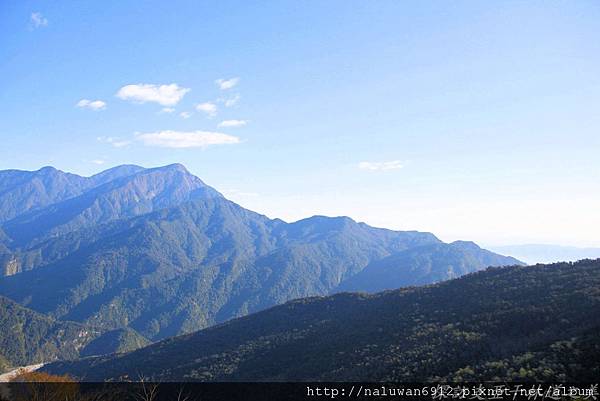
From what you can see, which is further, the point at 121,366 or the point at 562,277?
the point at 121,366

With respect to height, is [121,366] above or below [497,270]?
below

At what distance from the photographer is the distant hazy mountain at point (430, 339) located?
54.9m

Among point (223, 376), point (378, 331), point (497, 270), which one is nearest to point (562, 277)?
point (497, 270)

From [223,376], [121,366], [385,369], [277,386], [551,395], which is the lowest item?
[121,366]

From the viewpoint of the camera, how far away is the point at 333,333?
424ft

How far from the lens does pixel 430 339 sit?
276ft

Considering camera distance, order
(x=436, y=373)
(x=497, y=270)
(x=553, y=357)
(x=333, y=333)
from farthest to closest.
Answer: (x=497, y=270) → (x=333, y=333) → (x=436, y=373) → (x=553, y=357)

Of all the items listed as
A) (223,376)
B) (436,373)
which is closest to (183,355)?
(223,376)

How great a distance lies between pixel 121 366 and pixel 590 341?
179872mm

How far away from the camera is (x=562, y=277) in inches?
4077

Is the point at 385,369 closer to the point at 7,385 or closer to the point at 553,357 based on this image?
the point at 553,357

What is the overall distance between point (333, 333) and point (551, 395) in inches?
3687

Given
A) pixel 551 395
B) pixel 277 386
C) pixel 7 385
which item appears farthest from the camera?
pixel 277 386

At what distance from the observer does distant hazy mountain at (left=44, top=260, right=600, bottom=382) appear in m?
54.9
